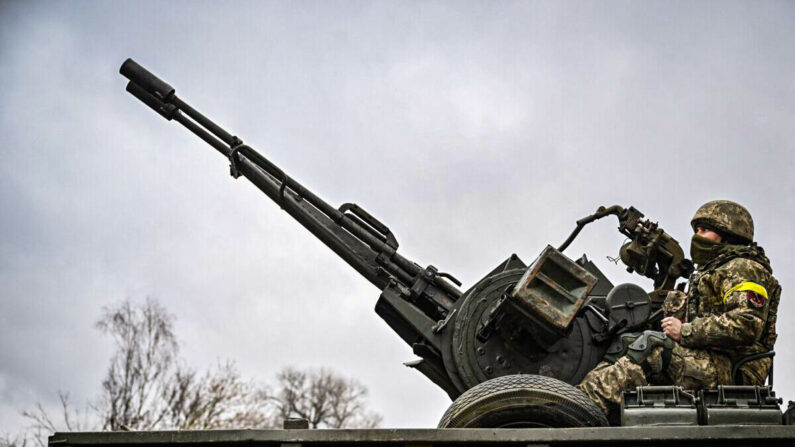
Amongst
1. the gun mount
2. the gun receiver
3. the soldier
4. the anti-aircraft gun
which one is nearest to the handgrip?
the gun receiver

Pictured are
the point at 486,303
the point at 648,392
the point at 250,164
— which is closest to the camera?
the point at 648,392

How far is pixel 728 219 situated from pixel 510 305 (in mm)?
1814

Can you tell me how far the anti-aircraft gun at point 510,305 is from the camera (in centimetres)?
704

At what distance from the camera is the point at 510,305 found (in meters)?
7.19

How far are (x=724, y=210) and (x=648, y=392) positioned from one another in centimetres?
229

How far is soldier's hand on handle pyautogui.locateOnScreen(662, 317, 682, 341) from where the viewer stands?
22.3 feet

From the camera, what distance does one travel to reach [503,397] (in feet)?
20.0

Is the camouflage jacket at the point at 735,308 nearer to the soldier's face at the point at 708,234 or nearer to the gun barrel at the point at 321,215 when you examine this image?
the soldier's face at the point at 708,234

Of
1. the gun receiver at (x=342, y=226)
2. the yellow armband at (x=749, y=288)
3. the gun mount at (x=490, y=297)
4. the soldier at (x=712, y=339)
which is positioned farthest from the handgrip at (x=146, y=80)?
the yellow armband at (x=749, y=288)

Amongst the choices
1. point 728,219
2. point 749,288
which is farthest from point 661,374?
point 728,219

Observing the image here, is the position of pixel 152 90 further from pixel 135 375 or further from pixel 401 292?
pixel 135 375

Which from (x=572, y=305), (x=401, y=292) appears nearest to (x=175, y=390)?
(x=401, y=292)

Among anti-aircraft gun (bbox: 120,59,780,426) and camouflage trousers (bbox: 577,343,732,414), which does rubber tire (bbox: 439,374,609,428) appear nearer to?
anti-aircraft gun (bbox: 120,59,780,426)

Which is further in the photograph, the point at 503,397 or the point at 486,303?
the point at 486,303
